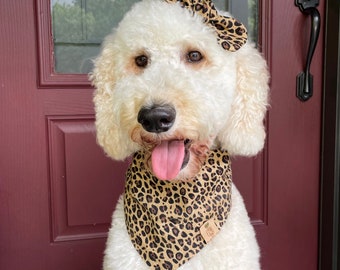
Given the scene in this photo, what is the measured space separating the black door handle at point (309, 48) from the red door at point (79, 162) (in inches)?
1.0

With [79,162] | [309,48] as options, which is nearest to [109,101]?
[79,162]

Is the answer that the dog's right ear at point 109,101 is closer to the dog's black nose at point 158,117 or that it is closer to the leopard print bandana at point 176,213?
the leopard print bandana at point 176,213

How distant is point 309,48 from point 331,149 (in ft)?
1.34

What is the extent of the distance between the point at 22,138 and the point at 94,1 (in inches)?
21.9

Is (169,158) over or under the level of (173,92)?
under

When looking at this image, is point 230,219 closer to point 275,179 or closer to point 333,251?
point 275,179

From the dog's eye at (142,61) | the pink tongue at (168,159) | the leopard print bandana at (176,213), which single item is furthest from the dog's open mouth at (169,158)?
the dog's eye at (142,61)

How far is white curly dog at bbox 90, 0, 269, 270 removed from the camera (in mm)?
885

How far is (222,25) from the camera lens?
0.97m

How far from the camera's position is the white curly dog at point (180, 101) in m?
0.89

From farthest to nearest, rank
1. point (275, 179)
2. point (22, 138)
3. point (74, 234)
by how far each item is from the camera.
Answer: point (275, 179) → point (74, 234) → point (22, 138)

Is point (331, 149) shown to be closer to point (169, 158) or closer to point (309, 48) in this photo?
point (309, 48)

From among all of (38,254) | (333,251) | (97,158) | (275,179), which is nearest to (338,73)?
(275,179)

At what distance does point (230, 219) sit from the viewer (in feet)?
3.43
